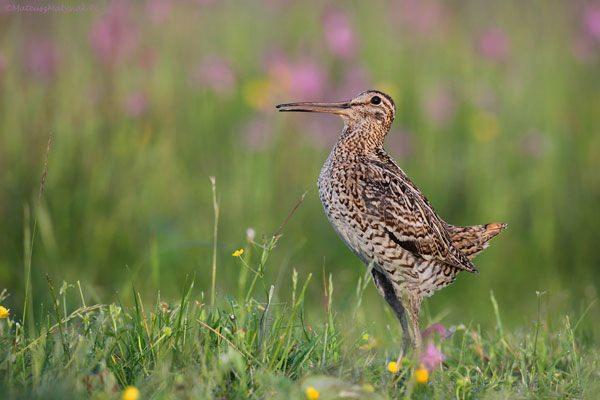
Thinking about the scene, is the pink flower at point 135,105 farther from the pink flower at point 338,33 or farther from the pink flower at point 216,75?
the pink flower at point 338,33

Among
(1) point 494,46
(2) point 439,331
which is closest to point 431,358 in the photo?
(2) point 439,331

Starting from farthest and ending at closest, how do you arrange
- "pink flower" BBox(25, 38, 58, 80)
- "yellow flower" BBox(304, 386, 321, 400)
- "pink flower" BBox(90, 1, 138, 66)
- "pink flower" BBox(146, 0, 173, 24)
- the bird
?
"pink flower" BBox(146, 0, 173, 24) → "pink flower" BBox(25, 38, 58, 80) → "pink flower" BBox(90, 1, 138, 66) → the bird → "yellow flower" BBox(304, 386, 321, 400)

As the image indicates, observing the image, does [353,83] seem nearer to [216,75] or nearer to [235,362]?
[216,75]

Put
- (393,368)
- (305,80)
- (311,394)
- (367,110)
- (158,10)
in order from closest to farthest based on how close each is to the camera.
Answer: (311,394) < (393,368) < (367,110) < (305,80) < (158,10)

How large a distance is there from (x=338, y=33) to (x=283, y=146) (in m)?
0.95

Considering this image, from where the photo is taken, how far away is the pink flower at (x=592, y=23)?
7906 mm

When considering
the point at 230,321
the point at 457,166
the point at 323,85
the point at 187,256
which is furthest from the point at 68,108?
the point at 230,321

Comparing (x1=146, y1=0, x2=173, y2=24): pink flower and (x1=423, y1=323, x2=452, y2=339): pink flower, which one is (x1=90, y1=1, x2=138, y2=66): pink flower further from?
(x1=423, y1=323, x2=452, y2=339): pink flower

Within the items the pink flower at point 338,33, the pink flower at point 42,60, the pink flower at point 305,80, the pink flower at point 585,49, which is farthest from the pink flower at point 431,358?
the pink flower at point 585,49

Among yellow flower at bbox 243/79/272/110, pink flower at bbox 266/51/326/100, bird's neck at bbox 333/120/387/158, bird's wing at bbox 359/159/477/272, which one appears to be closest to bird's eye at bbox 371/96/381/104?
bird's neck at bbox 333/120/387/158

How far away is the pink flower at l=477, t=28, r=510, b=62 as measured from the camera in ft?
25.8

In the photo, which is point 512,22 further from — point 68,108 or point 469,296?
point 68,108

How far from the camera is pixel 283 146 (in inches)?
304

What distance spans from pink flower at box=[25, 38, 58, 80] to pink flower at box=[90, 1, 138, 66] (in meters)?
0.34
